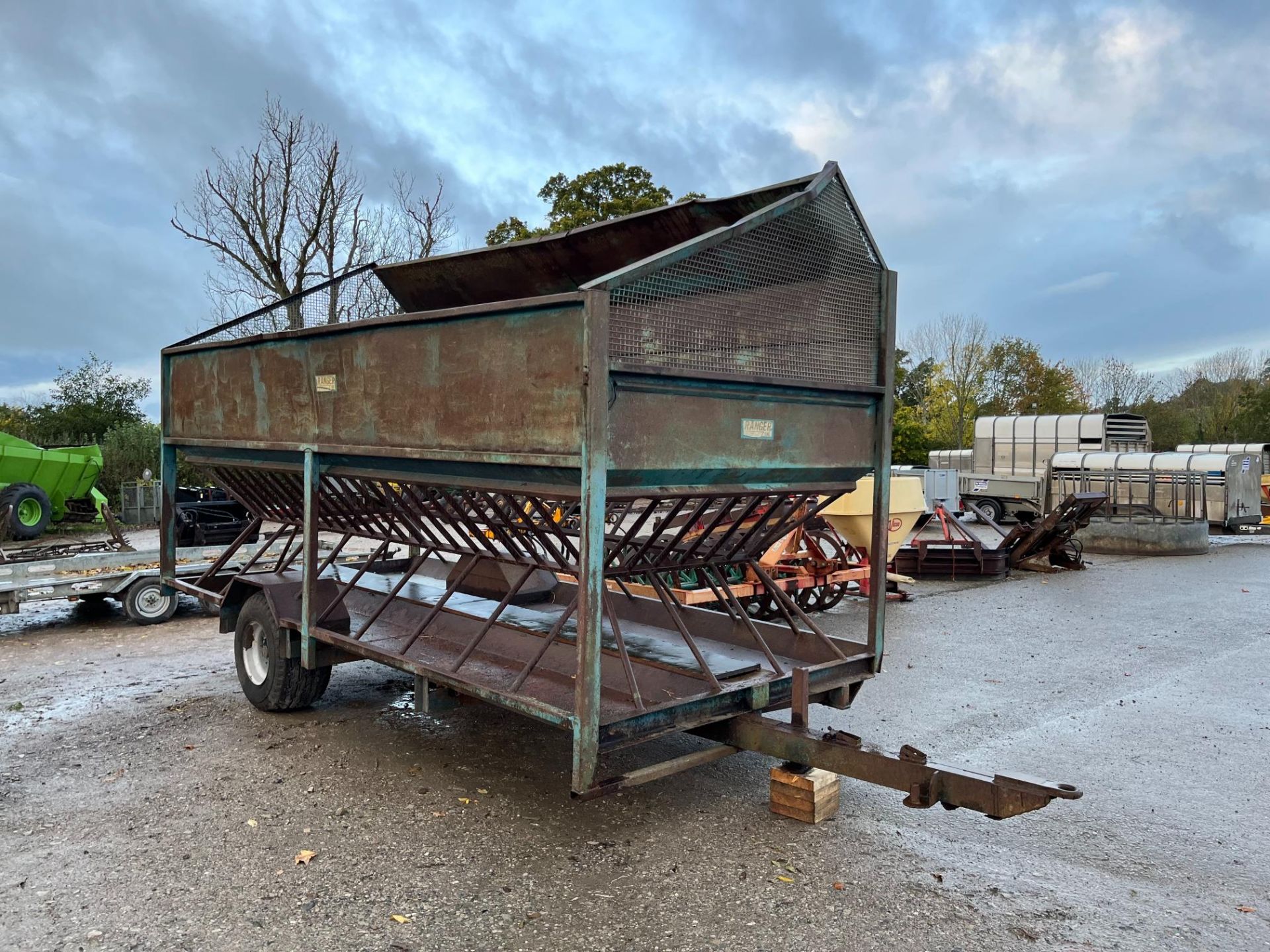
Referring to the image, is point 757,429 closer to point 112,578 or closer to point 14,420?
point 112,578

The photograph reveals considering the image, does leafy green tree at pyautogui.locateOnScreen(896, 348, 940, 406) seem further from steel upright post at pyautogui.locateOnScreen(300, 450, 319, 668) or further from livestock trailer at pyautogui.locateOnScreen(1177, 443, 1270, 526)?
steel upright post at pyautogui.locateOnScreen(300, 450, 319, 668)

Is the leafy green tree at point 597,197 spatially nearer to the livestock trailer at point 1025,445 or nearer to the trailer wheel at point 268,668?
the livestock trailer at point 1025,445

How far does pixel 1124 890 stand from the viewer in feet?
12.9

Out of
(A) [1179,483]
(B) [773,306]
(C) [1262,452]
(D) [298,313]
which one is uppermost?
→ (D) [298,313]

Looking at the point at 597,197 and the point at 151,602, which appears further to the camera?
the point at 597,197

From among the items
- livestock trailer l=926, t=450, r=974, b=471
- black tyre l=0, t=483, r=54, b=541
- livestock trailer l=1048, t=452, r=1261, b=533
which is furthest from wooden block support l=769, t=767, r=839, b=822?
livestock trailer l=926, t=450, r=974, b=471

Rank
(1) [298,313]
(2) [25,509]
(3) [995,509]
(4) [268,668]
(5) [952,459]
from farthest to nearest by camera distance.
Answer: (5) [952,459] < (3) [995,509] < (2) [25,509] < (1) [298,313] < (4) [268,668]

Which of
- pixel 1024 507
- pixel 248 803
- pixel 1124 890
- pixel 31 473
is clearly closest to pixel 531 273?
pixel 248 803

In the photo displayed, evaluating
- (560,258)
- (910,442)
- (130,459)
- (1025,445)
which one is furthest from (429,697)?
(910,442)

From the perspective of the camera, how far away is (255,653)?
250 inches

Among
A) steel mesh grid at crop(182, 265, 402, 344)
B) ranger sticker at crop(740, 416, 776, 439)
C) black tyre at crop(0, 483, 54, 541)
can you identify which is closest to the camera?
ranger sticker at crop(740, 416, 776, 439)

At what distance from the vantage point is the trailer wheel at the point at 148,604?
923cm

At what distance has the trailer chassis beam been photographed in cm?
339

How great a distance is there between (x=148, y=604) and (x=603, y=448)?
24.9 feet
